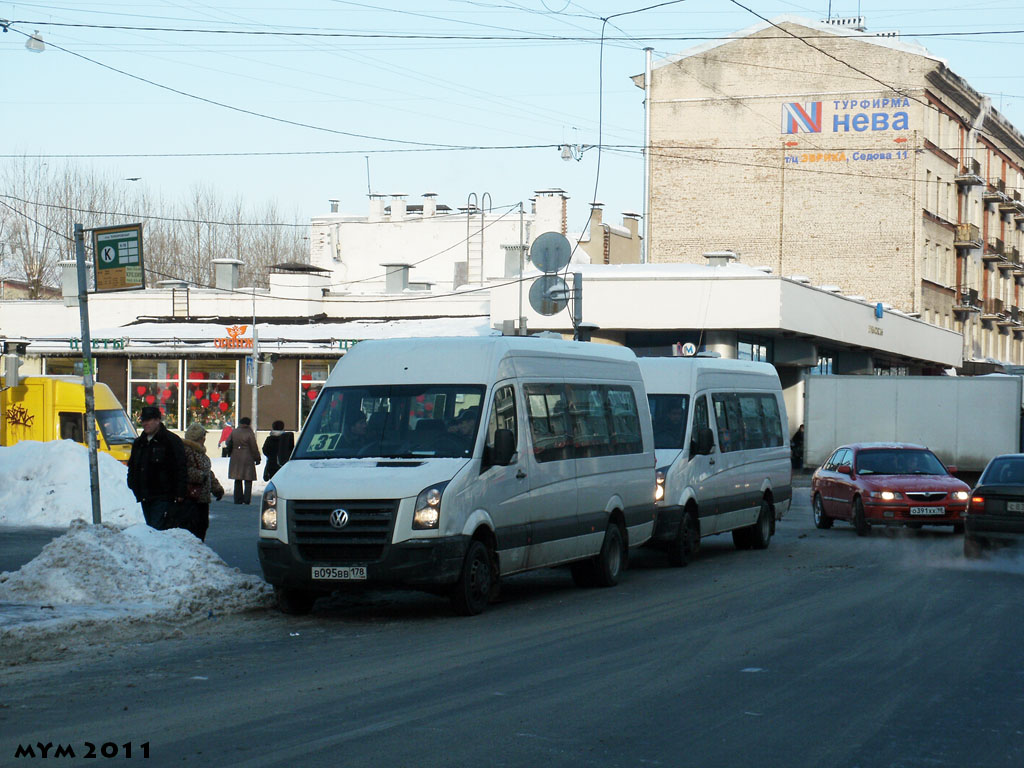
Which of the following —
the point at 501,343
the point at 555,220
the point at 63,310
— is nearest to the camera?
the point at 501,343

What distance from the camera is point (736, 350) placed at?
43656 mm

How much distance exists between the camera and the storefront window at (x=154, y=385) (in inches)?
1987

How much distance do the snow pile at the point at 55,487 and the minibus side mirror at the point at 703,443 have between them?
30.2ft

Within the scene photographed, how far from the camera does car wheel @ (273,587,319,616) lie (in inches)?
493

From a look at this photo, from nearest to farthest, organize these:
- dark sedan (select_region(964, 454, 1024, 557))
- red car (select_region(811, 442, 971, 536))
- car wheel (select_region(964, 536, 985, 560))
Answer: dark sedan (select_region(964, 454, 1024, 557)), car wheel (select_region(964, 536, 985, 560)), red car (select_region(811, 442, 971, 536))

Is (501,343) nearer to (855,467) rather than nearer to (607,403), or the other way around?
(607,403)

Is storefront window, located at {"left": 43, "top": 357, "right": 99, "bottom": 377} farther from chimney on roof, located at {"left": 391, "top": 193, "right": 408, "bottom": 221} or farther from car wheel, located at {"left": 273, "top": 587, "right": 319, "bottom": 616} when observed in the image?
car wheel, located at {"left": 273, "top": 587, "right": 319, "bottom": 616}


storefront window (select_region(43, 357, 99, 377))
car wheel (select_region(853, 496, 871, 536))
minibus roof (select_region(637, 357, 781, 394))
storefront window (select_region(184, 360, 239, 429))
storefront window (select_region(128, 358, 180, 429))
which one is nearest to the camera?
minibus roof (select_region(637, 357, 781, 394))

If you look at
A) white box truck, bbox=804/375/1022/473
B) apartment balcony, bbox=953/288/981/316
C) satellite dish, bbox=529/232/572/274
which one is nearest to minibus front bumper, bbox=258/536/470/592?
satellite dish, bbox=529/232/572/274

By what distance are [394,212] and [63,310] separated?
19.3 m

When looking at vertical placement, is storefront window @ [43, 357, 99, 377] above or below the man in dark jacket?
above

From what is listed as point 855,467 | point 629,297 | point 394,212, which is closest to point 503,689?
point 855,467

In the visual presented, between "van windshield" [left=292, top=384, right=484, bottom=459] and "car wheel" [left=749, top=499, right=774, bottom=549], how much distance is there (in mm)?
8576

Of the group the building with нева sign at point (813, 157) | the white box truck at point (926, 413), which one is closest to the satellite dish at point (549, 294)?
the white box truck at point (926, 413)
